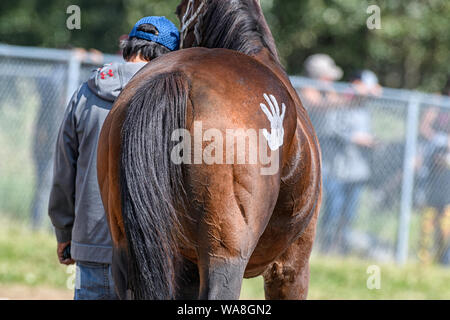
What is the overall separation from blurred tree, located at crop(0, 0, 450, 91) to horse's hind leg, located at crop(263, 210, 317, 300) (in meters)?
9.12

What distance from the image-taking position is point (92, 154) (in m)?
3.08

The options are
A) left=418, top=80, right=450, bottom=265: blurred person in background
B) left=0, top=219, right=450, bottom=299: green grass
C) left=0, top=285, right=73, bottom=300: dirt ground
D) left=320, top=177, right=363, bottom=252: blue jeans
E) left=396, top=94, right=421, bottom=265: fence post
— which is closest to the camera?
left=0, top=285, right=73, bottom=300: dirt ground

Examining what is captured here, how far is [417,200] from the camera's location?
7840 millimetres

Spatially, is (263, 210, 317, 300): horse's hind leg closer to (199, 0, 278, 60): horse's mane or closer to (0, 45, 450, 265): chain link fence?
(199, 0, 278, 60): horse's mane

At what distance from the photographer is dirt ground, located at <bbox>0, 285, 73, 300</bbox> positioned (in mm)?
5316

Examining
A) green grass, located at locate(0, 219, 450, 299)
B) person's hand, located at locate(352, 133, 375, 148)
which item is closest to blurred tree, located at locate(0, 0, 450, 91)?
person's hand, located at locate(352, 133, 375, 148)

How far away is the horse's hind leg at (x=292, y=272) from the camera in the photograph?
3156 mm

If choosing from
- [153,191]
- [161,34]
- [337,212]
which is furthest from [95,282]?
[337,212]

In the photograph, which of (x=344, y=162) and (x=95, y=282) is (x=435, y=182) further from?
(x=95, y=282)

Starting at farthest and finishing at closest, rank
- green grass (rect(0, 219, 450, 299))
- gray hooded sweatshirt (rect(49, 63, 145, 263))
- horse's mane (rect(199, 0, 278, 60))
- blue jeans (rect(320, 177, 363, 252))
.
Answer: blue jeans (rect(320, 177, 363, 252)) → green grass (rect(0, 219, 450, 299)) → gray hooded sweatshirt (rect(49, 63, 145, 263)) → horse's mane (rect(199, 0, 278, 60))

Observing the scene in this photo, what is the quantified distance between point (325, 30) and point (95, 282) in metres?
11.4

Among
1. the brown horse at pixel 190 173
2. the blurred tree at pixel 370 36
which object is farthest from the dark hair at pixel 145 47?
the blurred tree at pixel 370 36

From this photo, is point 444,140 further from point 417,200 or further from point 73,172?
point 73,172

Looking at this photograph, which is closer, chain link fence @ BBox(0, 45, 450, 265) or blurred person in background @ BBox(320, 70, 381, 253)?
chain link fence @ BBox(0, 45, 450, 265)
